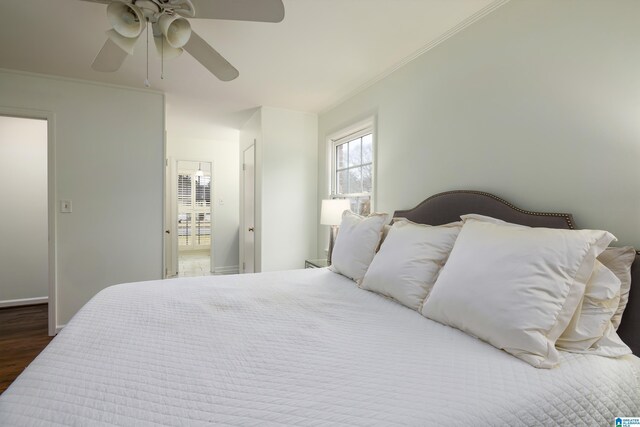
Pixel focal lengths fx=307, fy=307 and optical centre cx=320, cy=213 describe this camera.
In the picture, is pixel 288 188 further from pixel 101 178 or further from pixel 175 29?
pixel 175 29

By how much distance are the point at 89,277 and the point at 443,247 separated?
3.34 meters

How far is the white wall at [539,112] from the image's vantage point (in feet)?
4.40

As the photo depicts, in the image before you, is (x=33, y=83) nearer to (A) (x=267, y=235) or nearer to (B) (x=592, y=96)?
(A) (x=267, y=235)

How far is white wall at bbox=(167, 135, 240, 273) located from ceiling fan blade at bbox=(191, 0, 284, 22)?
13.1 ft

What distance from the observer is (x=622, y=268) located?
3.95 feet

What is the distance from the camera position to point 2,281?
367 cm

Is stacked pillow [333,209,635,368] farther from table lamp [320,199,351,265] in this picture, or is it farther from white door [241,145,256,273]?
white door [241,145,256,273]

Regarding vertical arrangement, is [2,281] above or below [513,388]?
below

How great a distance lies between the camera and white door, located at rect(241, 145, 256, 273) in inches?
160

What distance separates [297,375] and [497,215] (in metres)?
1.41

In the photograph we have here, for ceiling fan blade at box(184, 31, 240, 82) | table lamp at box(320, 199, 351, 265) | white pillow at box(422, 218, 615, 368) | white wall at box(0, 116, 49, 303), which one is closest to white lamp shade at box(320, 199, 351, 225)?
table lamp at box(320, 199, 351, 265)

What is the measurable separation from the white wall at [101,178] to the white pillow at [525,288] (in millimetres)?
3161

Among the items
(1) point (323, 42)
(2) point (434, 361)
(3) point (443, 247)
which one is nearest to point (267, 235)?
(1) point (323, 42)

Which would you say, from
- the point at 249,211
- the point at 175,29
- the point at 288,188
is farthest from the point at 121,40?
the point at 249,211
